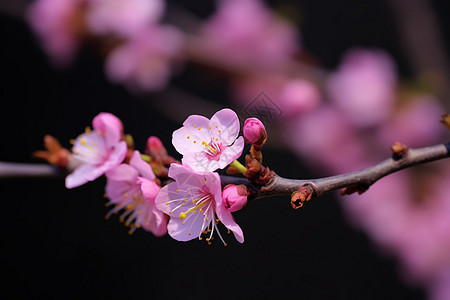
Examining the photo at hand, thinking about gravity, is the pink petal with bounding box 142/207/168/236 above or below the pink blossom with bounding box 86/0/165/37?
below

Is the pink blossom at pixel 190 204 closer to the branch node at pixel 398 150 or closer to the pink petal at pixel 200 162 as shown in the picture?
the pink petal at pixel 200 162

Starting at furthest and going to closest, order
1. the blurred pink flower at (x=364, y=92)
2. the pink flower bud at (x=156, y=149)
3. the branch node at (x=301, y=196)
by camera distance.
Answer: the blurred pink flower at (x=364, y=92)
the pink flower bud at (x=156, y=149)
the branch node at (x=301, y=196)

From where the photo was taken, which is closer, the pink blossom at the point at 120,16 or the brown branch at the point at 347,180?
the brown branch at the point at 347,180

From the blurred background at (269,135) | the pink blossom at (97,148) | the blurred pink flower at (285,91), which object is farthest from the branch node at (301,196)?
the blurred background at (269,135)

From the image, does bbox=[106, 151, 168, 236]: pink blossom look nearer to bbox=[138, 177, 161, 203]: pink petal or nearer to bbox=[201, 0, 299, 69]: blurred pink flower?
bbox=[138, 177, 161, 203]: pink petal

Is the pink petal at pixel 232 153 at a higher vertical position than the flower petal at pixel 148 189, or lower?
higher

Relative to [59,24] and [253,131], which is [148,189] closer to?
[253,131]

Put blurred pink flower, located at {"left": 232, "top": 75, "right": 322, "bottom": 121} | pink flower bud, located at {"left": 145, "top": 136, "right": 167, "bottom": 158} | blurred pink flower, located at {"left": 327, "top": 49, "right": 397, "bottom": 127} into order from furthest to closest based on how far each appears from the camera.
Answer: blurred pink flower, located at {"left": 327, "top": 49, "right": 397, "bottom": 127} → blurred pink flower, located at {"left": 232, "top": 75, "right": 322, "bottom": 121} → pink flower bud, located at {"left": 145, "top": 136, "right": 167, "bottom": 158}

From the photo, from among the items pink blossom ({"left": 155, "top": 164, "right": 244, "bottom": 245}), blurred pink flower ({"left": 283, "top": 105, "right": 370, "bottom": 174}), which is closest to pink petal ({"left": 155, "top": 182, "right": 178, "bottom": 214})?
pink blossom ({"left": 155, "top": 164, "right": 244, "bottom": 245})

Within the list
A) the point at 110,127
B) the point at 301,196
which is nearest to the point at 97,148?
the point at 110,127
